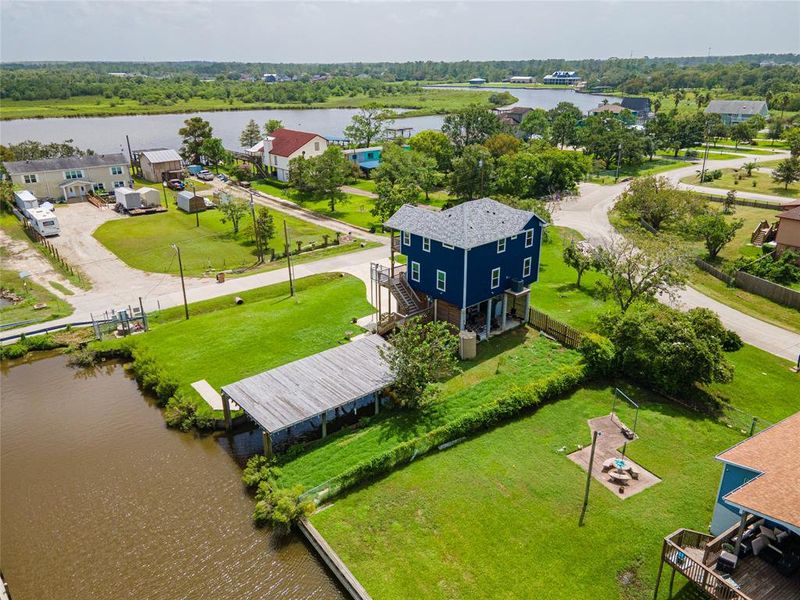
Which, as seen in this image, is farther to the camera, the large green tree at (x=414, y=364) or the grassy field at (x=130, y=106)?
the grassy field at (x=130, y=106)

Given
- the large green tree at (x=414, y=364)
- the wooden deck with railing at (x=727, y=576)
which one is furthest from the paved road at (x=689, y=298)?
the wooden deck with railing at (x=727, y=576)

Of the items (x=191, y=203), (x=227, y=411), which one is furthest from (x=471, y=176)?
(x=227, y=411)

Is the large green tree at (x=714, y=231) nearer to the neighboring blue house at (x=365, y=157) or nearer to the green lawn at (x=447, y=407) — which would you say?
the green lawn at (x=447, y=407)

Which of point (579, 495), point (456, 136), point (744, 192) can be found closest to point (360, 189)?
point (456, 136)

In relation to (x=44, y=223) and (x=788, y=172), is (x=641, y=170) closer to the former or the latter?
(x=788, y=172)

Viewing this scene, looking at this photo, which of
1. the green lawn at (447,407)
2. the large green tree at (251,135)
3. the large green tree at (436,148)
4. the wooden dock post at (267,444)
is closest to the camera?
the green lawn at (447,407)

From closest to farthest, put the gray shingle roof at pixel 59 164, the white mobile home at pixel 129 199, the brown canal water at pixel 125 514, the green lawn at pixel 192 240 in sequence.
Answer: the brown canal water at pixel 125 514 → the green lawn at pixel 192 240 → the white mobile home at pixel 129 199 → the gray shingle roof at pixel 59 164
